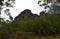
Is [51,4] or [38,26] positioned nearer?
[38,26]

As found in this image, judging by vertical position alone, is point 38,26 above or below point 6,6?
below

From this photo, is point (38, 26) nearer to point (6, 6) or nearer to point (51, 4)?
point (51, 4)

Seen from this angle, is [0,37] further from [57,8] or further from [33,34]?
[57,8]

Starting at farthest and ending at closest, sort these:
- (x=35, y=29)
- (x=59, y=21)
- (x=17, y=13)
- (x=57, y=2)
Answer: (x=17, y=13), (x=57, y=2), (x=59, y=21), (x=35, y=29)

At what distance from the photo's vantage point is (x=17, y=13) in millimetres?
8156

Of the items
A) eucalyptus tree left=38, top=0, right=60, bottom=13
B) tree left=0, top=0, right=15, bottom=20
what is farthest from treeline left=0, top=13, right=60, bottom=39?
tree left=0, top=0, right=15, bottom=20

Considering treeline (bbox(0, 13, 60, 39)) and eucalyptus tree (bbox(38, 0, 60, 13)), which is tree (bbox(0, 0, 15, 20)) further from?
treeline (bbox(0, 13, 60, 39))

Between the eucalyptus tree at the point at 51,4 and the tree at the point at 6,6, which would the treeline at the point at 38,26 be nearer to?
the eucalyptus tree at the point at 51,4

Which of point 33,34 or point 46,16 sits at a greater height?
point 46,16

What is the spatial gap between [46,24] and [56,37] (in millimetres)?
475

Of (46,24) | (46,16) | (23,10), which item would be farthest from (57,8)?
(23,10)

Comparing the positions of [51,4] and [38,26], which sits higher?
[51,4]

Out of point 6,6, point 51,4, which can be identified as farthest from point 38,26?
point 6,6

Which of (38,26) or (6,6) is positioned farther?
(6,6)
